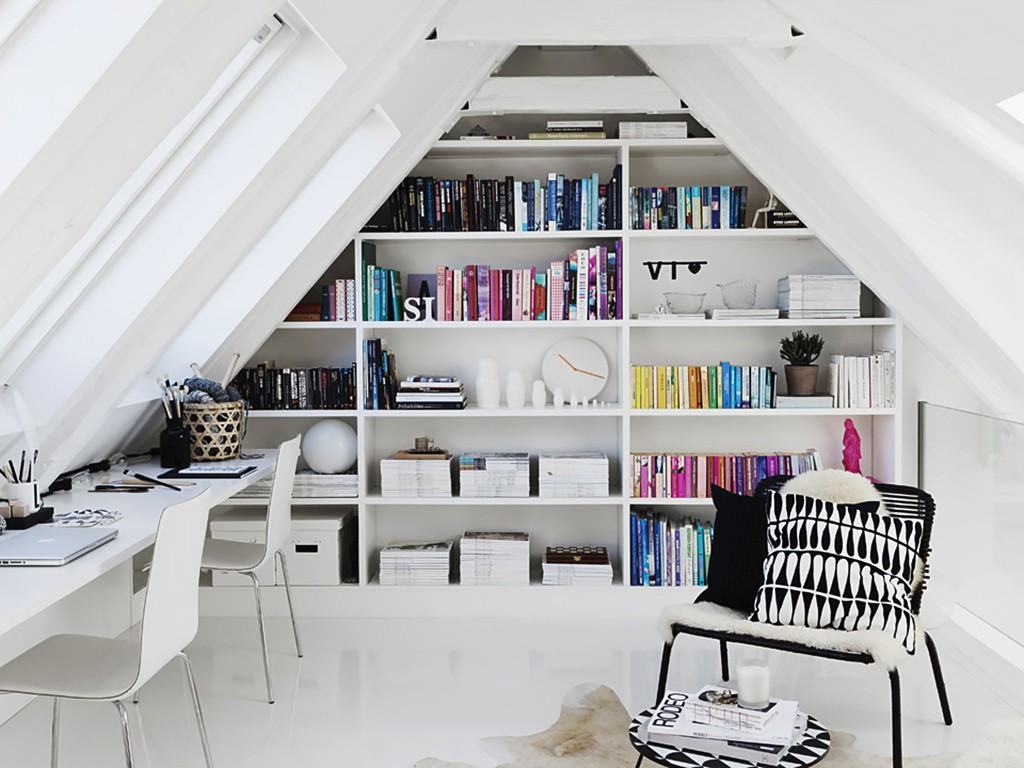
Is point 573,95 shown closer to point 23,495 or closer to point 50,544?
point 23,495

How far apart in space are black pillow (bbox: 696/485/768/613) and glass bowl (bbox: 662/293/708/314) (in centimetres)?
128

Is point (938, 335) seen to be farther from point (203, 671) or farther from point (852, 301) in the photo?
point (203, 671)

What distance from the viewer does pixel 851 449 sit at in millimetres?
4473

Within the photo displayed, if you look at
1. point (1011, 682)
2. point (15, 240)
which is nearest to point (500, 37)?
point (15, 240)

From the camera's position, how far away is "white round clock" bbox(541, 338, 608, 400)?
4711 millimetres

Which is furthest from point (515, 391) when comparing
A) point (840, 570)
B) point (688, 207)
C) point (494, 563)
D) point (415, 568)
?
point (840, 570)

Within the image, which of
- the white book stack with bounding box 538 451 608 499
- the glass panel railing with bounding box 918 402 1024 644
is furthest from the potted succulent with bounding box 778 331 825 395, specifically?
the white book stack with bounding box 538 451 608 499

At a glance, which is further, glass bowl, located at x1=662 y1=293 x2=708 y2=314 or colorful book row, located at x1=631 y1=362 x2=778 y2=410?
glass bowl, located at x1=662 y1=293 x2=708 y2=314

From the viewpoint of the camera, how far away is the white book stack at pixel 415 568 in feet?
14.9

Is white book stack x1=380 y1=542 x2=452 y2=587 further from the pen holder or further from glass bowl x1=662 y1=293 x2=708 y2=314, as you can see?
glass bowl x1=662 y1=293 x2=708 y2=314

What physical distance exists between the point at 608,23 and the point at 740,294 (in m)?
1.86

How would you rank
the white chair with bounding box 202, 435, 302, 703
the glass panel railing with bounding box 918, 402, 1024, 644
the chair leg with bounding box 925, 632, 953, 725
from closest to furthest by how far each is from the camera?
the chair leg with bounding box 925, 632, 953, 725 → the white chair with bounding box 202, 435, 302, 703 → the glass panel railing with bounding box 918, 402, 1024, 644

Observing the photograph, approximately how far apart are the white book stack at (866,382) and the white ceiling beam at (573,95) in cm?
130

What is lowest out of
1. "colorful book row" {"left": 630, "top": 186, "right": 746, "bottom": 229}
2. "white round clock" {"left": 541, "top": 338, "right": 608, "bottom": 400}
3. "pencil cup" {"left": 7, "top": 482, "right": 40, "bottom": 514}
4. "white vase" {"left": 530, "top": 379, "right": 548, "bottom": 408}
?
"pencil cup" {"left": 7, "top": 482, "right": 40, "bottom": 514}
